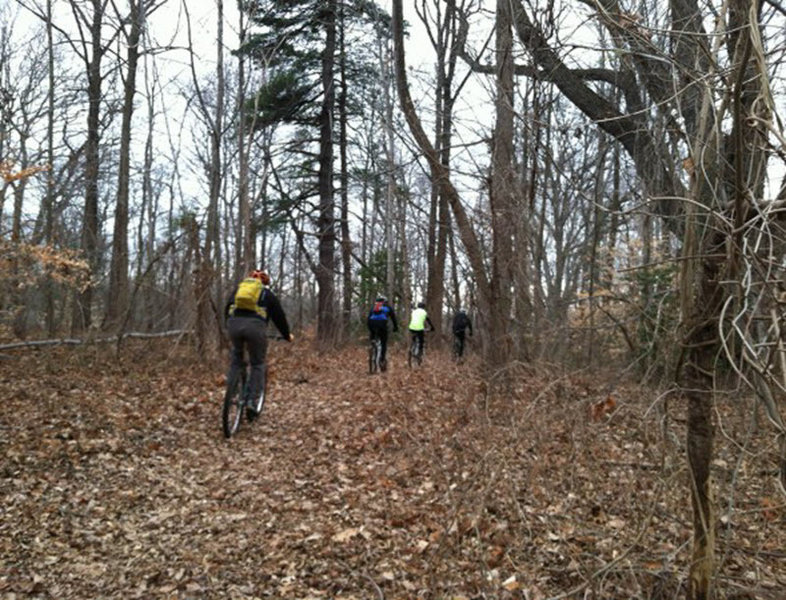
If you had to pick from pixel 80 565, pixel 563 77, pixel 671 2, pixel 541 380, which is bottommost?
pixel 80 565

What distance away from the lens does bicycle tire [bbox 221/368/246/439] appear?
6906mm

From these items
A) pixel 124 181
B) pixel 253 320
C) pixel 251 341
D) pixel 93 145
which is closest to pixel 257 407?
pixel 251 341

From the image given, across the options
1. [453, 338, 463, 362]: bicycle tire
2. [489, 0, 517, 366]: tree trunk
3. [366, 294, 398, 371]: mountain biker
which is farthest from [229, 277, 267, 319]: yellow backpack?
[453, 338, 463, 362]: bicycle tire

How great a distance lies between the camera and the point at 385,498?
5.15 meters

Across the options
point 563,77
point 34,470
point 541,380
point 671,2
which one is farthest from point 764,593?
point 563,77

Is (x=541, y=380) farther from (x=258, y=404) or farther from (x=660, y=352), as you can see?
(x=258, y=404)

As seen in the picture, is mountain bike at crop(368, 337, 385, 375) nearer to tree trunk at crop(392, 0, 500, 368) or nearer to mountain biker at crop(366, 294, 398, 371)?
mountain biker at crop(366, 294, 398, 371)

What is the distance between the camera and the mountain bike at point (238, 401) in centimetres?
692

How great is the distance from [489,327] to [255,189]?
12.6 m

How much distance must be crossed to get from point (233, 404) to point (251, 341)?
0.88 metres

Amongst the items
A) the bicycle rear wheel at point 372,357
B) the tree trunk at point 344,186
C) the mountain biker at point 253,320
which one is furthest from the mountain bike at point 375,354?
the tree trunk at point 344,186

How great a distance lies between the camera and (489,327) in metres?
7.93

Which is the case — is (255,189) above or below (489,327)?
above

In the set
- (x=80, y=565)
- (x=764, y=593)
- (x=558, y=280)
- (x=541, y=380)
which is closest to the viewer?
(x=764, y=593)
